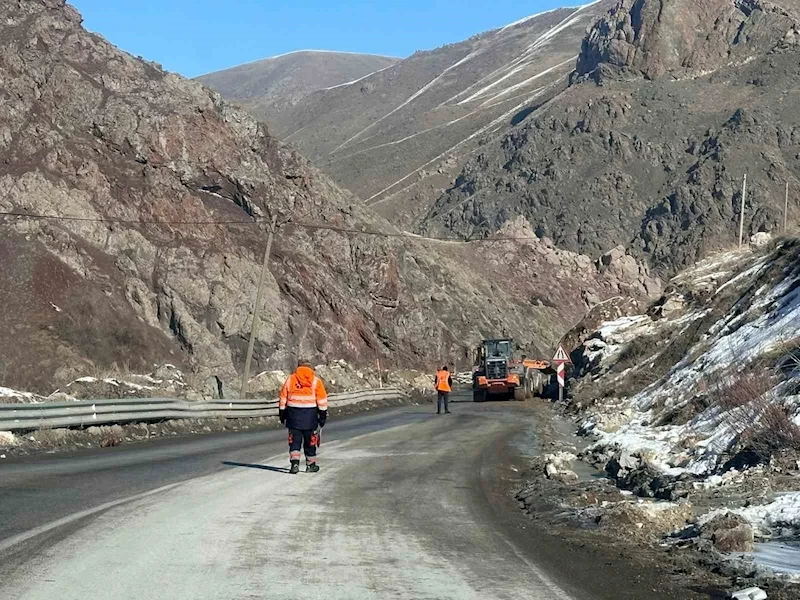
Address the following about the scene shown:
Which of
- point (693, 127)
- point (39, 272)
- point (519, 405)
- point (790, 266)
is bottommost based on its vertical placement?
point (519, 405)

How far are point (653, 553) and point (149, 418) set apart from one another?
15.8 metres

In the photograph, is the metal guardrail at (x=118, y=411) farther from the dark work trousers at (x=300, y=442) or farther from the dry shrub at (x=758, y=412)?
the dry shrub at (x=758, y=412)

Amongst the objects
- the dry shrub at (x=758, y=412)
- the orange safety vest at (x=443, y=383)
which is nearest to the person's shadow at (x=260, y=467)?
the dry shrub at (x=758, y=412)

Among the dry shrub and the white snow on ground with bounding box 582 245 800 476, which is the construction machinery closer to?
the white snow on ground with bounding box 582 245 800 476

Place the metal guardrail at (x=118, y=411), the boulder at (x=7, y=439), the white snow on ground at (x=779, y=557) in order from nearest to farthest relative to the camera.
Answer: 1. the white snow on ground at (x=779, y=557)
2. the boulder at (x=7, y=439)
3. the metal guardrail at (x=118, y=411)

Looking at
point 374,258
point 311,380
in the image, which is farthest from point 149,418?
point 374,258

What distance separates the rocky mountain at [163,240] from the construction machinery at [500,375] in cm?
1007

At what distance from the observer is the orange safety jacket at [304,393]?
547 inches

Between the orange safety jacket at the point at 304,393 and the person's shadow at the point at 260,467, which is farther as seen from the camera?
the person's shadow at the point at 260,467

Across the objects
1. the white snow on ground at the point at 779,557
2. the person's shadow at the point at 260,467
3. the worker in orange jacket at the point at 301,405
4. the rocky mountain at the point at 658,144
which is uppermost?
the rocky mountain at the point at 658,144

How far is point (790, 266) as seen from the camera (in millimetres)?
22641

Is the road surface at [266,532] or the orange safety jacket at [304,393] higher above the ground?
the orange safety jacket at [304,393]

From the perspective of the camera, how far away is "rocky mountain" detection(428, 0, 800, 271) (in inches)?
4242

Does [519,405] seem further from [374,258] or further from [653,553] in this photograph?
[653,553]
